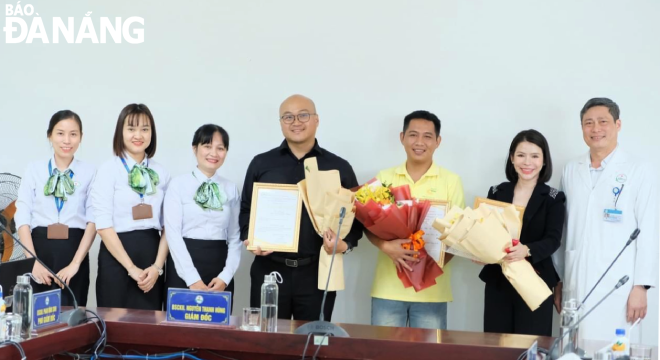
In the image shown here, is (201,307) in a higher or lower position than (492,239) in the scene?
lower

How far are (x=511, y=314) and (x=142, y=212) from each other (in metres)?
1.95

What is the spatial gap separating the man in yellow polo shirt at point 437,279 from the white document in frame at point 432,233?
0.15 metres

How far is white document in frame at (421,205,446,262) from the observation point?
3510 mm

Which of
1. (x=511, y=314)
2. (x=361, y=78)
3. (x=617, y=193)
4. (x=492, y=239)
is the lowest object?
(x=511, y=314)

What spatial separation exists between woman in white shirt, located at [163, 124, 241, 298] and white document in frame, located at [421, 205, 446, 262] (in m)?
1.02

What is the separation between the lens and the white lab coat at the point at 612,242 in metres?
3.49

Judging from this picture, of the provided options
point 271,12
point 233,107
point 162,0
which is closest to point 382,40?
point 271,12

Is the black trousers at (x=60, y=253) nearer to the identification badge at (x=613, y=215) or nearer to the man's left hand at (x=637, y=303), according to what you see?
the identification badge at (x=613, y=215)

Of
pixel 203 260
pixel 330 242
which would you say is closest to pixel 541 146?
pixel 330 242

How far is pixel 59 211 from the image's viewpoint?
3814 mm

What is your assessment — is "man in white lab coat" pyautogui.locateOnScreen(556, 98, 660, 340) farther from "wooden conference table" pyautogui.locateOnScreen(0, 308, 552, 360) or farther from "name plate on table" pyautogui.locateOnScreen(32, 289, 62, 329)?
"name plate on table" pyautogui.locateOnScreen(32, 289, 62, 329)

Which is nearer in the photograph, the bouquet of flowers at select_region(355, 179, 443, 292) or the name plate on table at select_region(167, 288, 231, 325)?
the name plate on table at select_region(167, 288, 231, 325)

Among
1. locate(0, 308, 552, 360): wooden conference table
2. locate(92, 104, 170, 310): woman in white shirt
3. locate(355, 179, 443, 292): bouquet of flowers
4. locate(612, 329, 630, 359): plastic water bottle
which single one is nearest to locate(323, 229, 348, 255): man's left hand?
locate(355, 179, 443, 292): bouquet of flowers

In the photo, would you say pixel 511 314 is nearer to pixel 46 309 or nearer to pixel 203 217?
pixel 203 217
